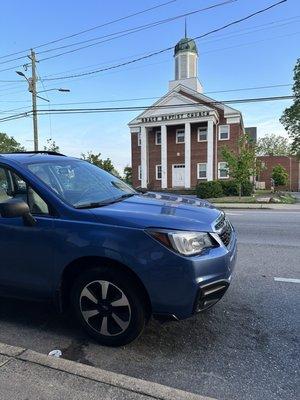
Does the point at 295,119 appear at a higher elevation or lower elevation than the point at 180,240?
higher

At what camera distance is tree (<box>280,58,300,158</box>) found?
4134 cm

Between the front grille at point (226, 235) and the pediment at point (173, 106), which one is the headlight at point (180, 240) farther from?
the pediment at point (173, 106)

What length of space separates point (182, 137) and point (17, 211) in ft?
117

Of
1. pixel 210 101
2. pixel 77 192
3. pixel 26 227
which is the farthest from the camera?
pixel 210 101

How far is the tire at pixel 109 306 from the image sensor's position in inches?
132

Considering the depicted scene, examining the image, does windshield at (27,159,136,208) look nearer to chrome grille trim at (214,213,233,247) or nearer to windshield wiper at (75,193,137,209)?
windshield wiper at (75,193,137,209)

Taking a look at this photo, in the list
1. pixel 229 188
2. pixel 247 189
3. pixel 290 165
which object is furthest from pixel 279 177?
pixel 247 189

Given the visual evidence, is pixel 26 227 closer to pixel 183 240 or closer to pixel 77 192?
pixel 77 192

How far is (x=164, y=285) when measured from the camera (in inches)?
126

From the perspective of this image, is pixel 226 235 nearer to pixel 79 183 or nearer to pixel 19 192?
pixel 79 183

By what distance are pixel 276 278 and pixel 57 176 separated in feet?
11.4

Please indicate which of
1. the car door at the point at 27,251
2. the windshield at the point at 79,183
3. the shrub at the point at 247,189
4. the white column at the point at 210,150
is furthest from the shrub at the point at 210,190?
the car door at the point at 27,251

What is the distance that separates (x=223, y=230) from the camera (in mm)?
3721

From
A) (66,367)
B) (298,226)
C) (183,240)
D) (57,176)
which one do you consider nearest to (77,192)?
(57,176)
